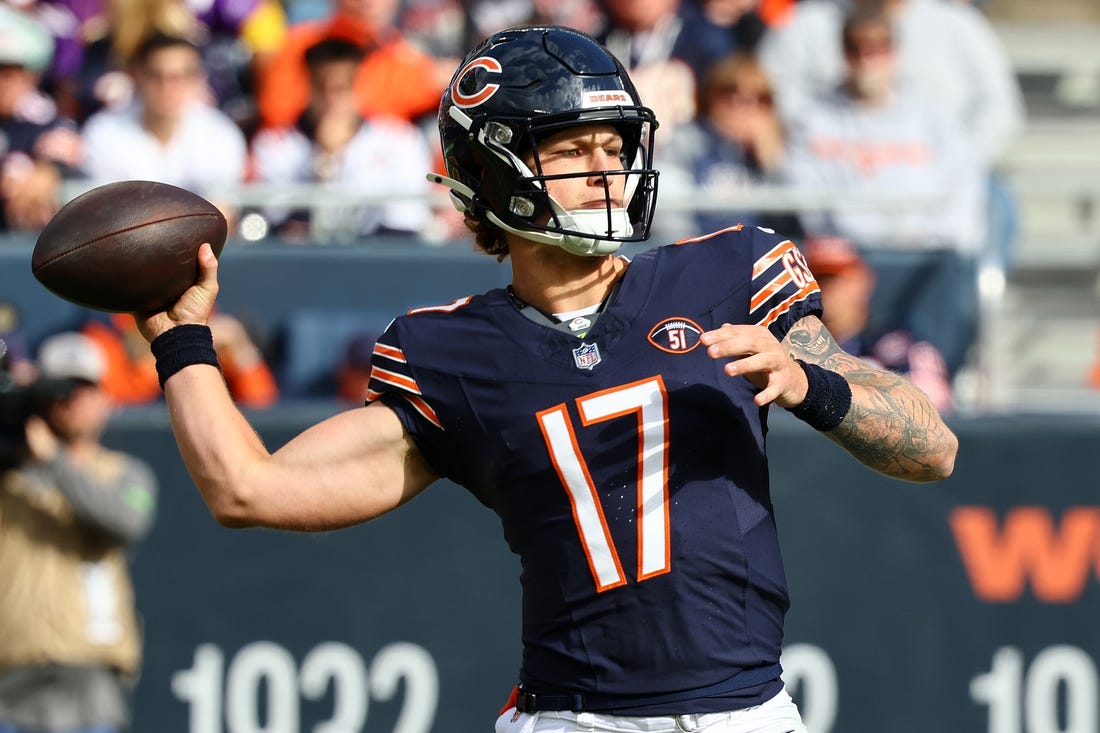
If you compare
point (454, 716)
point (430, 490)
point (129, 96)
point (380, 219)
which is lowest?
point (454, 716)

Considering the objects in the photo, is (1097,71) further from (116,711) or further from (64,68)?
(116,711)

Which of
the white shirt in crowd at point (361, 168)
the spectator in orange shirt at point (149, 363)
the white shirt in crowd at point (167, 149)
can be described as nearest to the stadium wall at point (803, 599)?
the spectator in orange shirt at point (149, 363)

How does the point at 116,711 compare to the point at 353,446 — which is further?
the point at 116,711

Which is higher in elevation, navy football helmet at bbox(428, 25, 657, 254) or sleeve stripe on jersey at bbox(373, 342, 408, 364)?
navy football helmet at bbox(428, 25, 657, 254)

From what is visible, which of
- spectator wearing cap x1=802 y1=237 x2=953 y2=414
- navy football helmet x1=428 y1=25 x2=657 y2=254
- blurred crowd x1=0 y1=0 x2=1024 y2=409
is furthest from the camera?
blurred crowd x1=0 y1=0 x2=1024 y2=409

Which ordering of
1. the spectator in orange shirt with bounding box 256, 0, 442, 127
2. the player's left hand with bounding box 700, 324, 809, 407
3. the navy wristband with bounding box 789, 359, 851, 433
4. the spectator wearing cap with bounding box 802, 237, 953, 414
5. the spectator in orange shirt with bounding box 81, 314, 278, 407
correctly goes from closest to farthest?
the player's left hand with bounding box 700, 324, 809, 407, the navy wristband with bounding box 789, 359, 851, 433, the spectator wearing cap with bounding box 802, 237, 953, 414, the spectator in orange shirt with bounding box 81, 314, 278, 407, the spectator in orange shirt with bounding box 256, 0, 442, 127

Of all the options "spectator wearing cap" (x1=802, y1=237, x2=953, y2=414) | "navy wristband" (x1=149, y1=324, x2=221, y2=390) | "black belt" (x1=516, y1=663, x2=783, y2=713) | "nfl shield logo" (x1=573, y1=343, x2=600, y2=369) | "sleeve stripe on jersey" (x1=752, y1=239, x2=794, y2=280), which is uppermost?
"sleeve stripe on jersey" (x1=752, y1=239, x2=794, y2=280)

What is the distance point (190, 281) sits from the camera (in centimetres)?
316

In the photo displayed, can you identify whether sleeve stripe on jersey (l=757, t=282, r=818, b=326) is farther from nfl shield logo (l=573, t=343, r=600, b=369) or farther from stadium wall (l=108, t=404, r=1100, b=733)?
stadium wall (l=108, t=404, r=1100, b=733)

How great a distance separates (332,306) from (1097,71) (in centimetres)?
469

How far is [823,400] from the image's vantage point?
9.44 feet

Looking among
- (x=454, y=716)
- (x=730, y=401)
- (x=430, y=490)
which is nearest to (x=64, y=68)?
(x=430, y=490)

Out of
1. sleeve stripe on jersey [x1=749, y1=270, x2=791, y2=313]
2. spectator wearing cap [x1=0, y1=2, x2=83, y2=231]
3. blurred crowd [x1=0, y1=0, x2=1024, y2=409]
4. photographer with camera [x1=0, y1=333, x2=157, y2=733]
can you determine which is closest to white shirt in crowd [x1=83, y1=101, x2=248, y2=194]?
blurred crowd [x1=0, y1=0, x2=1024, y2=409]

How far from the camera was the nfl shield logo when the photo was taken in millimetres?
3035
